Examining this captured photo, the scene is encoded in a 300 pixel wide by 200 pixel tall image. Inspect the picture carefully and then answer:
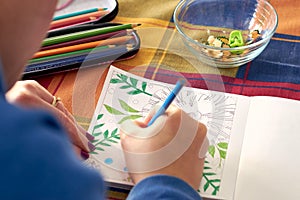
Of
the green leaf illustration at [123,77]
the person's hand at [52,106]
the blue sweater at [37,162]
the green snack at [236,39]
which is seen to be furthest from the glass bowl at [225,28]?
the blue sweater at [37,162]

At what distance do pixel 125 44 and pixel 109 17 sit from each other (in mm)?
85

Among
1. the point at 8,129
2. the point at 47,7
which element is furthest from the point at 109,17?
the point at 8,129

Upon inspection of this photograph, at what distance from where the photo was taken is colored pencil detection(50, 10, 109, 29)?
2.66 feet

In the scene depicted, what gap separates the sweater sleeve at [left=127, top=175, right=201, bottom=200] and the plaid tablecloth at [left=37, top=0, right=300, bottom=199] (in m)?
0.17

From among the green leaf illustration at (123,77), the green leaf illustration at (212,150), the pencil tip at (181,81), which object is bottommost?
the green leaf illustration at (212,150)

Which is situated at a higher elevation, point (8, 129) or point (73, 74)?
point (8, 129)

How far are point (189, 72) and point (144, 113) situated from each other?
0.11 metres

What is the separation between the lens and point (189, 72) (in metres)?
0.76

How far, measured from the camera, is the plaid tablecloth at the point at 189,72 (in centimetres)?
73

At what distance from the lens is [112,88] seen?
2.44 feet

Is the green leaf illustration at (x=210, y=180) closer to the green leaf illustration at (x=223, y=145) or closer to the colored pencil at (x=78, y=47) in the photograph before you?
the green leaf illustration at (x=223, y=145)

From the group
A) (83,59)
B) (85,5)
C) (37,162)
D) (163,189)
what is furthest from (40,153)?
(85,5)

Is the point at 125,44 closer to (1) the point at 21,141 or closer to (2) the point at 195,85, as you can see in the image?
(2) the point at 195,85

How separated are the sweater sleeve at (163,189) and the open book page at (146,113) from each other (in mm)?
65
